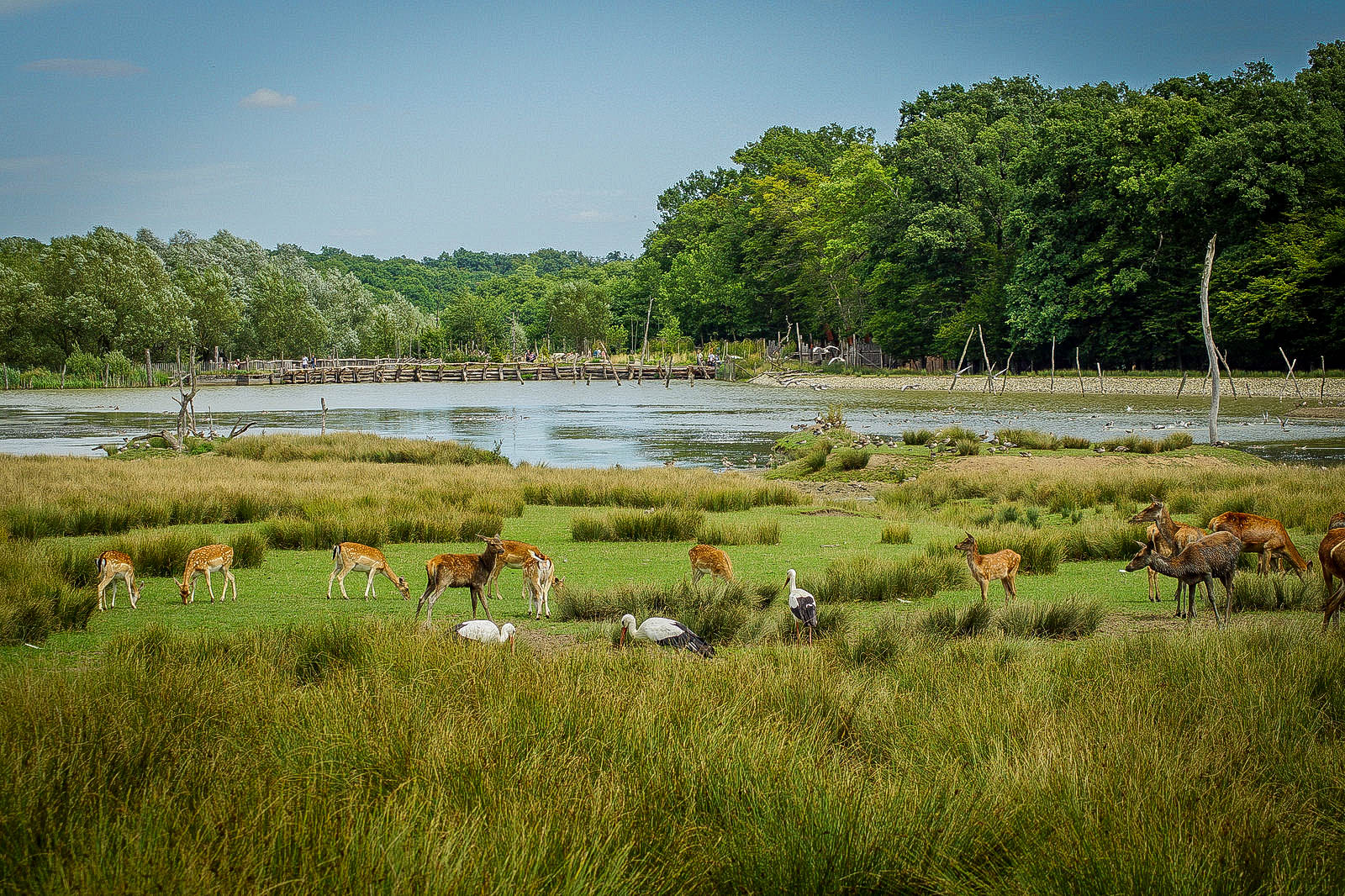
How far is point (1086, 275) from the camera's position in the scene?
6512cm

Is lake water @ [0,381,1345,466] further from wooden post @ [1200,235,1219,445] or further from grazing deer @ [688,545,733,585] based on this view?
grazing deer @ [688,545,733,585]

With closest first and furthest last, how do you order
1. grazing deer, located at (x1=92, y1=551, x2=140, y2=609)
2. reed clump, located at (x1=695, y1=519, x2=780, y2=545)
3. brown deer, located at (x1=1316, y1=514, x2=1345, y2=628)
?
brown deer, located at (x1=1316, y1=514, x2=1345, y2=628), grazing deer, located at (x1=92, y1=551, x2=140, y2=609), reed clump, located at (x1=695, y1=519, x2=780, y2=545)

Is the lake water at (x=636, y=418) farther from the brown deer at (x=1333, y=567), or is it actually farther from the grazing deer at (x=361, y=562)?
the brown deer at (x=1333, y=567)

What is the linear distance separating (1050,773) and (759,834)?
1511mm

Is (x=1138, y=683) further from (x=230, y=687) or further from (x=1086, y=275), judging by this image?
(x=1086, y=275)

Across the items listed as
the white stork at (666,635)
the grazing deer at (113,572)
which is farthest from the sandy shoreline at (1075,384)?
the grazing deer at (113,572)

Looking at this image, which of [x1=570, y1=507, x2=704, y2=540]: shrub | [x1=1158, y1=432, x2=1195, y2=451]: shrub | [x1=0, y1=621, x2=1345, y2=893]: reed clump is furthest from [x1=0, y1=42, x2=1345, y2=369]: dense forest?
[x1=0, y1=621, x2=1345, y2=893]: reed clump

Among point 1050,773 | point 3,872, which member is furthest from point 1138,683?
point 3,872

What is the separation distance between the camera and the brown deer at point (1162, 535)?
9609 mm

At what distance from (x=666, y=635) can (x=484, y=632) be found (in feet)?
4.59

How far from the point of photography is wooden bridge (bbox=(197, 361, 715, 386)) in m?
105

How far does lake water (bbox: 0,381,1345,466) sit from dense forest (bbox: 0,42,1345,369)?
6735 millimetres

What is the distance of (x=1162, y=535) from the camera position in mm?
9820

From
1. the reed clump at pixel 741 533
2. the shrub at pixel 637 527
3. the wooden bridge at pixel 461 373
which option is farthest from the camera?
the wooden bridge at pixel 461 373
